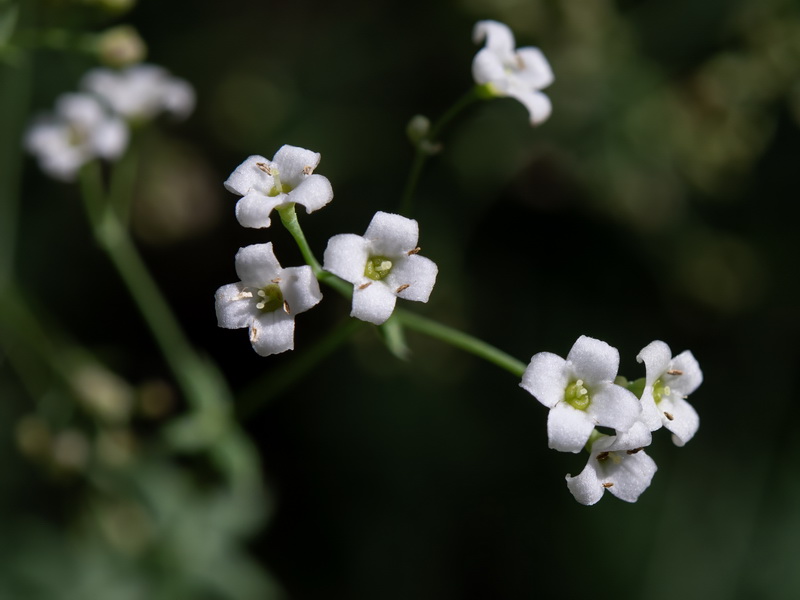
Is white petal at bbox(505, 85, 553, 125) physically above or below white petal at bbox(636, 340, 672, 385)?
above

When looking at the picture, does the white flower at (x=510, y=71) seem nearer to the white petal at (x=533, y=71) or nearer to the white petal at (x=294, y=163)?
the white petal at (x=533, y=71)

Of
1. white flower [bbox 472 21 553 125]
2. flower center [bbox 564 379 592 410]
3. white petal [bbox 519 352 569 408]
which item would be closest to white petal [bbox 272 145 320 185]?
white flower [bbox 472 21 553 125]

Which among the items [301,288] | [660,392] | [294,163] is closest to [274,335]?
[301,288]

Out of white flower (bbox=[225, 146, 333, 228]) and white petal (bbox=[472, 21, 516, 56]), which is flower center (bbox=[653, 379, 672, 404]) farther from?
white petal (bbox=[472, 21, 516, 56])

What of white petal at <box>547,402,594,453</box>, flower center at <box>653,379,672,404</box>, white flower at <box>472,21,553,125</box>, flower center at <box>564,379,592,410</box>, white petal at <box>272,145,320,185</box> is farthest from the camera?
white flower at <box>472,21,553,125</box>

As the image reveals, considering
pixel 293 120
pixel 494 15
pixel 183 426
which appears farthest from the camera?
pixel 293 120

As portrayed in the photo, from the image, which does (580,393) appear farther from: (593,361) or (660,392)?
(660,392)

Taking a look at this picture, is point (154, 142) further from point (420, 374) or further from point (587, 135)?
point (587, 135)

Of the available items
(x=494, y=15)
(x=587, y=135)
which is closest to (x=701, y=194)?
(x=587, y=135)
